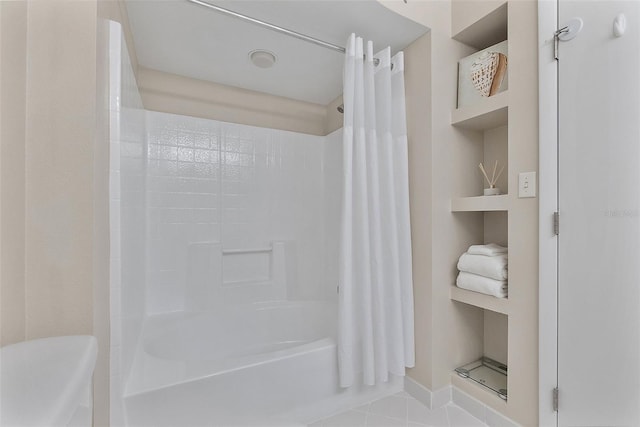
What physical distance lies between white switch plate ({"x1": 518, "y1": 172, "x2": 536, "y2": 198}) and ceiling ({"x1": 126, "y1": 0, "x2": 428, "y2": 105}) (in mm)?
922

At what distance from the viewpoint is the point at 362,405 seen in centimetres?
152

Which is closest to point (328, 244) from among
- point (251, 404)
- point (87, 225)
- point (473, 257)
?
point (473, 257)

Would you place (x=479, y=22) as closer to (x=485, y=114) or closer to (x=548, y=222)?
(x=485, y=114)

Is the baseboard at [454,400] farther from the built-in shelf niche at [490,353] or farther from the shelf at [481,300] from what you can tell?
the shelf at [481,300]

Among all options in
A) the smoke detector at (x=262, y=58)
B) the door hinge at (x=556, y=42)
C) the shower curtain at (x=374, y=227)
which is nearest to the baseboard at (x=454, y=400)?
the shower curtain at (x=374, y=227)

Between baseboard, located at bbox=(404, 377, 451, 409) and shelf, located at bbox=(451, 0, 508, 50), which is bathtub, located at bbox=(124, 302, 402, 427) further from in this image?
shelf, located at bbox=(451, 0, 508, 50)

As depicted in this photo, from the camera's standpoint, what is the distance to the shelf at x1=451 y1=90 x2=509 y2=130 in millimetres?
1372

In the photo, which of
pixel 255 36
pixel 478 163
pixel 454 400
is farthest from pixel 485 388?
pixel 255 36

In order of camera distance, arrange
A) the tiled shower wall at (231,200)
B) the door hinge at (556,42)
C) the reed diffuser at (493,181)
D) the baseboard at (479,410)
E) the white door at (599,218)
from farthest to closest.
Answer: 1. the tiled shower wall at (231,200)
2. the reed diffuser at (493,181)
3. the baseboard at (479,410)
4. the door hinge at (556,42)
5. the white door at (599,218)

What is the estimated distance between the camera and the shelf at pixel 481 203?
138 cm

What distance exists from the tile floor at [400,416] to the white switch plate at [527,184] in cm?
112

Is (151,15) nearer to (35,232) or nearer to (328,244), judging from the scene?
(35,232)

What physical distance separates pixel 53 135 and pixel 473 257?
69.6 inches

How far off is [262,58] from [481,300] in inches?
74.9
